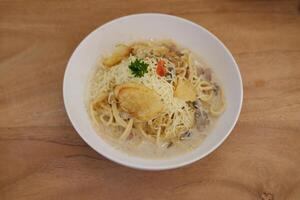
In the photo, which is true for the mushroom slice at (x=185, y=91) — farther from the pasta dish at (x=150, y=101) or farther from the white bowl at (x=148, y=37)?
the white bowl at (x=148, y=37)

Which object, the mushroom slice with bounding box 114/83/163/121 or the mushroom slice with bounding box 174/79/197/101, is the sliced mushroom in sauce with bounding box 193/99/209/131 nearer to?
the mushroom slice with bounding box 174/79/197/101

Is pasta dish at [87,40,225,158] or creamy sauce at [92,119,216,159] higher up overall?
pasta dish at [87,40,225,158]

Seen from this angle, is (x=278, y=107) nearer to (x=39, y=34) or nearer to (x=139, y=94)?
(x=139, y=94)

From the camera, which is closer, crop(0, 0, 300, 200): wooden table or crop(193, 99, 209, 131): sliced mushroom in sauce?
crop(0, 0, 300, 200): wooden table

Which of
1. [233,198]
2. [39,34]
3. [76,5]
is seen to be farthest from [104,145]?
[76,5]

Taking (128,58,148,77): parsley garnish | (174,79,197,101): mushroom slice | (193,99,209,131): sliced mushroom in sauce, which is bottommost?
(193,99,209,131): sliced mushroom in sauce

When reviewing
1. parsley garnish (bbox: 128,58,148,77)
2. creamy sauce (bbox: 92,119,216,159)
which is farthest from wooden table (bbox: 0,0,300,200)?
parsley garnish (bbox: 128,58,148,77)
